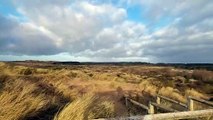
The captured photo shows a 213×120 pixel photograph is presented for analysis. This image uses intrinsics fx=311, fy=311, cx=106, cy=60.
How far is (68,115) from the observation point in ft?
17.2

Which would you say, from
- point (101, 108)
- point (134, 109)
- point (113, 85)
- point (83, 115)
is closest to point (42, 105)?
point (83, 115)

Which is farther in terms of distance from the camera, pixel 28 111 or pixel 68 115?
pixel 28 111

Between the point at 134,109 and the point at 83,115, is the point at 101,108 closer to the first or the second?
the point at 83,115

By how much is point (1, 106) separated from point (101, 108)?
288 cm

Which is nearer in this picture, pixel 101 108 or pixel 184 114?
pixel 184 114

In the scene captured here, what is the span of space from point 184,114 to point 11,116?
2754 millimetres

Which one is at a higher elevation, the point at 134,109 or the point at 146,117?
the point at 146,117

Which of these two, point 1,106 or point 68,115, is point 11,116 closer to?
point 1,106

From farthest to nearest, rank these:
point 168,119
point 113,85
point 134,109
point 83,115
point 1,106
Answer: point 113,85 < point 134,109 < point 83,115 < point 1,106 < point 168,119

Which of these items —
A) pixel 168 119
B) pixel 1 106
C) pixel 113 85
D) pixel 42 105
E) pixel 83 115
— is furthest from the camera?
pixel 113 85

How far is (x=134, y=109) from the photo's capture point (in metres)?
11.4

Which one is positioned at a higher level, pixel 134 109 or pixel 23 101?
pixel 23 101

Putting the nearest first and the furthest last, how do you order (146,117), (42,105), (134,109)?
(146,117), (42,105), (134,109)

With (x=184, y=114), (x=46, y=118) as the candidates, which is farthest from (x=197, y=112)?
(x=46, y=118)
